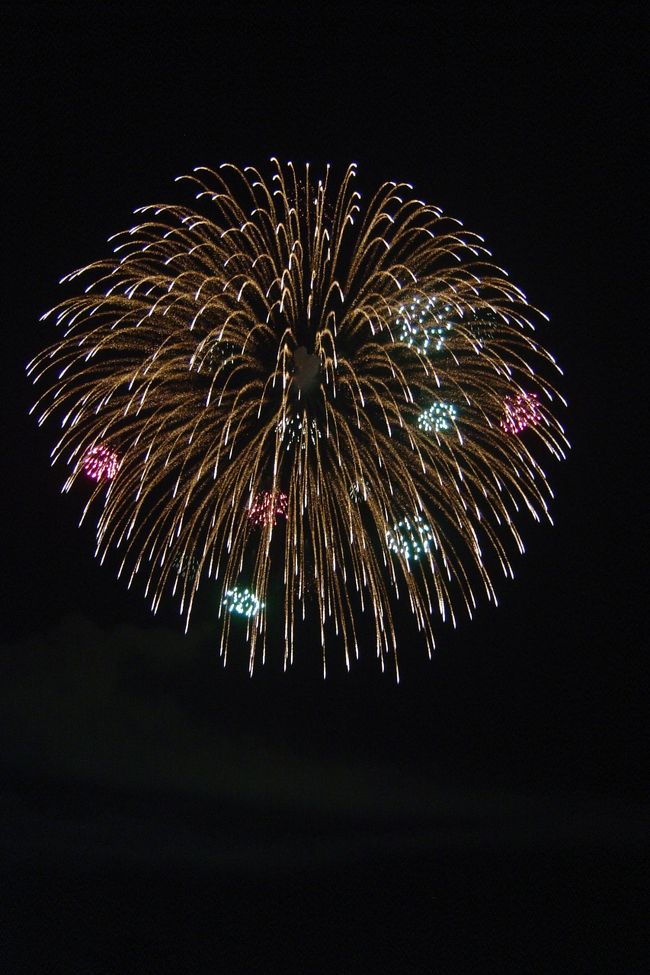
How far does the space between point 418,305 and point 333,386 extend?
2073mm

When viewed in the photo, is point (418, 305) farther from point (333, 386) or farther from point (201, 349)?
point (201, 349)

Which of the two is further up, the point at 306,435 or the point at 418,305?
the point at 418,305

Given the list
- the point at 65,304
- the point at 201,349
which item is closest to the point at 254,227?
the point at 201,349

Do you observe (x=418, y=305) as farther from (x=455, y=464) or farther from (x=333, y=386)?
(x=455, y=464)

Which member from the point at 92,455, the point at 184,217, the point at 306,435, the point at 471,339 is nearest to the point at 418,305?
the point at 471,339

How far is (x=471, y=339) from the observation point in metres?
15.8

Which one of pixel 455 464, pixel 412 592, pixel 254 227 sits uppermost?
pixel 254 227

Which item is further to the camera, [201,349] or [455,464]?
[455,464]

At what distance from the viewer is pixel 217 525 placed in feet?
53.4

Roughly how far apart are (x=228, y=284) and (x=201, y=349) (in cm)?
127

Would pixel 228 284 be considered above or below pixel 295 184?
below

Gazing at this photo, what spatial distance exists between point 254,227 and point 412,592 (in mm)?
7301

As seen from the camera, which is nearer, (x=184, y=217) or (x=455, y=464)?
(x=184, y=217)

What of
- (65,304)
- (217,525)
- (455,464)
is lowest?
(217,525)
